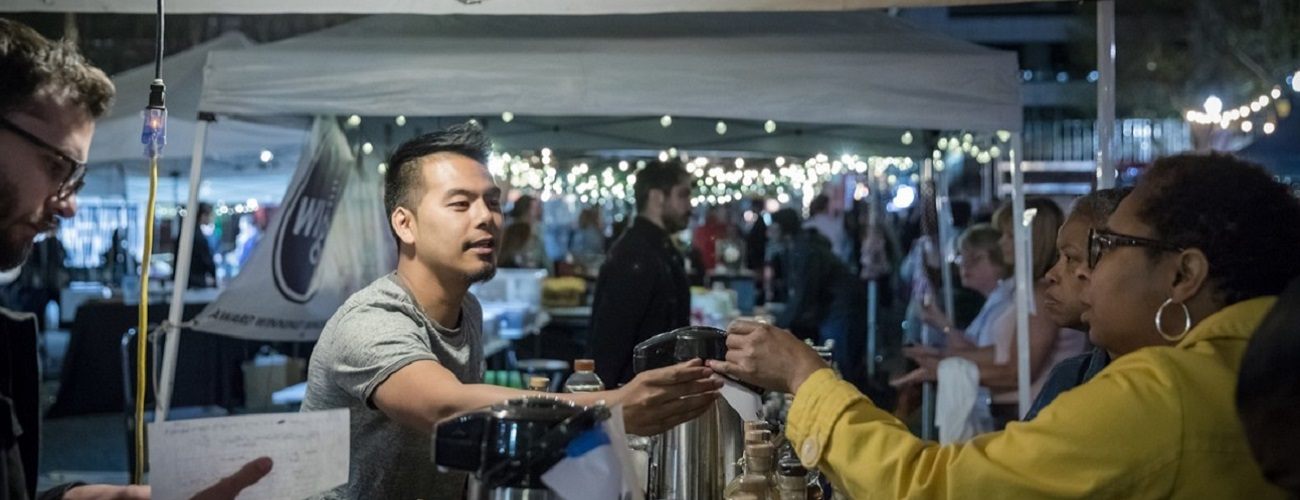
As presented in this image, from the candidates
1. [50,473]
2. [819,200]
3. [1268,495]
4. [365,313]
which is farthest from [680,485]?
[819,200]

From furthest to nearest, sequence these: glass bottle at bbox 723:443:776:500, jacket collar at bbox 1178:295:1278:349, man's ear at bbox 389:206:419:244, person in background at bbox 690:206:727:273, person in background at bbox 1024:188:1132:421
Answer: person in background at bbox 690:206:727:273 < person in background at bbox 1024:188:1132:421 < man's ear at bbox 389:206:419:244 < glass bottle at bbox 723:443:776:500 < jacket collar at bbox 1178:295:1278:349

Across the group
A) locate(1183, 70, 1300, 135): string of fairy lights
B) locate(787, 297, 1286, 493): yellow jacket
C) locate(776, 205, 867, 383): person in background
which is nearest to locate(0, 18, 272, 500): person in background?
locate(787, 297, 1286, 493): yellow jacket

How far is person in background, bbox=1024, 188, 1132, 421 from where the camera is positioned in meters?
2.87

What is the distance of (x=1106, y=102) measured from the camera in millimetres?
3973

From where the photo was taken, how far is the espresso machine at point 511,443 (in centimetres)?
164

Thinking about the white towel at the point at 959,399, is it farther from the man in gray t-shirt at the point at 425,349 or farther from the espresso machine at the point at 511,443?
the espresso machine at the point at 511,443

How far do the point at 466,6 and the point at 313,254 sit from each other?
244cm

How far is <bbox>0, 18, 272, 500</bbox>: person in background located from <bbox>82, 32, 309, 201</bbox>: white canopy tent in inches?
71.4

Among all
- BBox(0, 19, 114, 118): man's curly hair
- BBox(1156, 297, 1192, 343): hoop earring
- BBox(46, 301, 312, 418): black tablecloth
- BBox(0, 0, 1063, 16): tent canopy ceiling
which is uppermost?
BBox(0, 0, 1063, 16): tent canopy ceiling

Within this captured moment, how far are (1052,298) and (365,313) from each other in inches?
70.0

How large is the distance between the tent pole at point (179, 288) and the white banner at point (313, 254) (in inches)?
12.1

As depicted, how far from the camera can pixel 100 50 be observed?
15.5 m

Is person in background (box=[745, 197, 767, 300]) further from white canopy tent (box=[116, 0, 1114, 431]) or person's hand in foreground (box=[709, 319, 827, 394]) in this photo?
person's hand in foreground (box=[709, 319, 827, 394])

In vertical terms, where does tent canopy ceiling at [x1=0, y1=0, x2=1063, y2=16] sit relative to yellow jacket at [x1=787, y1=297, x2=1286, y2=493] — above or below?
above
